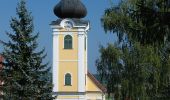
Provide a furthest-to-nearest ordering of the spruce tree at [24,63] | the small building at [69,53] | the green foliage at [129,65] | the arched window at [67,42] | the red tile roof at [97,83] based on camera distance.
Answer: the red tile roof at [97,83] < the arched window at [67,42] < the small building at [69,53] < the green foliage at [129,65] < the spruce tree at [24,63]

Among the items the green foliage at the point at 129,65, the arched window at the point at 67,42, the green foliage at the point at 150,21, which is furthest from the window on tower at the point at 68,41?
the green foliage at the point at 150,21

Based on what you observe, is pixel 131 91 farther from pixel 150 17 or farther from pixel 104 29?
pixel 150 17

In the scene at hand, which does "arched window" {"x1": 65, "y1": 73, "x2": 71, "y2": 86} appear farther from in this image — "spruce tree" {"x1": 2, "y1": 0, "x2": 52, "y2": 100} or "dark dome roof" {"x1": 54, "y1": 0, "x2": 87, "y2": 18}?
"spruce tree" {"x1": 2, "y1": 0, "x2": 52, "y2": 100}

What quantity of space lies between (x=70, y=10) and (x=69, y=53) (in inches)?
148

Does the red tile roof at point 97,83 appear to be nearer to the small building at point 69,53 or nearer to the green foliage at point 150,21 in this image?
the small building at point 69,53

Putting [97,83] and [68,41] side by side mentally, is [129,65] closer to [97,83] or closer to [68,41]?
[68,41]

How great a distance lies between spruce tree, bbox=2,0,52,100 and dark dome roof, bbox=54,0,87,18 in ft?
103

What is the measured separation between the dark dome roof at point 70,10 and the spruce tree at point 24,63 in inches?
1231

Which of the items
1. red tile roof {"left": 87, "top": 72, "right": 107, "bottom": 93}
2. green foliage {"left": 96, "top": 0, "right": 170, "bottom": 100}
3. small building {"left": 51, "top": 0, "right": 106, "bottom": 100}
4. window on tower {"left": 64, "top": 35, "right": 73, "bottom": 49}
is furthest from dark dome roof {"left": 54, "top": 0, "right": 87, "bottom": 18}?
green foliage {"left": 96, "top": 0, "right": 170, "bottom": 100}

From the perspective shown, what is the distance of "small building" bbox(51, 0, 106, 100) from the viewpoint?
2192 inches

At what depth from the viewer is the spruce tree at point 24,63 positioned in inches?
976

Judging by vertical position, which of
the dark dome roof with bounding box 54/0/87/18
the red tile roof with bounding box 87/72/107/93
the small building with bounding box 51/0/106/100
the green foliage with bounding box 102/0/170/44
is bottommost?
the red tile roof with bounding box 87/72/107/93

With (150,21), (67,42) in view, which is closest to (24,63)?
(150,21)

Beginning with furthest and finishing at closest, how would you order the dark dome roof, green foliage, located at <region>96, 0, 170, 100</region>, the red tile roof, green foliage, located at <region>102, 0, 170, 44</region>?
the red tile roof, the dark dome roof, green foliage, located at <region>96, 0, 170, 100</region>, green foliage, located at <region>102, 0, 170, 44</region>
